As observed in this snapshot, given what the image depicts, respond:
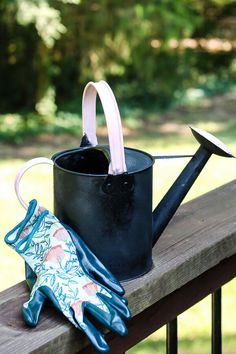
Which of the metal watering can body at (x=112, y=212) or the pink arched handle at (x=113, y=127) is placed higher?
the pink arched handle at (x=113, y=127)

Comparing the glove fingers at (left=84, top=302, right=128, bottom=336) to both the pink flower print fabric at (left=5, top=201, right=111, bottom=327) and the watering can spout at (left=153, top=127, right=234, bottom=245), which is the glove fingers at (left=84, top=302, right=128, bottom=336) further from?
the watering can spout at (left=153, top=127, right=234, bottom=245)

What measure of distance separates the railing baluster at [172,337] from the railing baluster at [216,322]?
131 millimetres

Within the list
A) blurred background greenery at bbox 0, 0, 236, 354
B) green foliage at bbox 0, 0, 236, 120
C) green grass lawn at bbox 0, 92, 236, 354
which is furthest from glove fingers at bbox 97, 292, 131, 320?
green foliage at bbox 0, 0, 236, 120

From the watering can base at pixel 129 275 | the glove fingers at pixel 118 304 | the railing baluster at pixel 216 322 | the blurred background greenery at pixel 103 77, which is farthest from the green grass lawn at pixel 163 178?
the glove fingers at pixel 118 304

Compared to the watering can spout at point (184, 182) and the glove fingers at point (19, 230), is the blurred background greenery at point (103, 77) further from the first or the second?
the glove fingers at point (19, 230)

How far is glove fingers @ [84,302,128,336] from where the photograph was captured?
1093mm

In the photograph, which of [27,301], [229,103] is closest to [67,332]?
[27,301]

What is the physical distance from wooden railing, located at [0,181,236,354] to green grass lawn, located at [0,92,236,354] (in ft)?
5.38

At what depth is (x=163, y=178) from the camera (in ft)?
20.1

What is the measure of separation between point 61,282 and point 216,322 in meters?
0.56

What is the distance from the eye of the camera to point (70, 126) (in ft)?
26.7

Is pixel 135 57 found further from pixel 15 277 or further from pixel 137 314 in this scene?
pixel 137 314

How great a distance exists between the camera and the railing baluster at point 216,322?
5.02ft

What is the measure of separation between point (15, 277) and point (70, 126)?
435 cm
